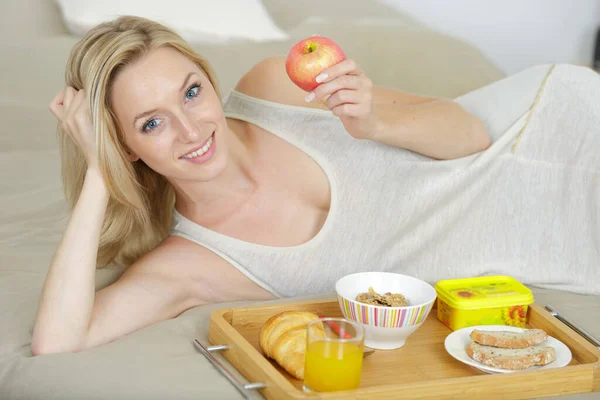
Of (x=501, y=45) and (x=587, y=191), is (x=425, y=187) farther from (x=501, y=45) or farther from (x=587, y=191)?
(x=501, y=45)

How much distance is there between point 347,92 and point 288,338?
49 centimetres

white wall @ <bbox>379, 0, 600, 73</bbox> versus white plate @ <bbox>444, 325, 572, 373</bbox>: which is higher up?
white wall @ <bbox>379, 0, 600, 73</bbox>

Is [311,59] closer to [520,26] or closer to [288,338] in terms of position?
[288,338]

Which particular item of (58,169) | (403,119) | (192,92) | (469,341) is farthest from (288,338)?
(58,169)

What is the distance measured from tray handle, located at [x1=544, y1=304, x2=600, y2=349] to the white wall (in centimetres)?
216

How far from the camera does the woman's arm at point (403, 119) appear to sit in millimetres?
1636

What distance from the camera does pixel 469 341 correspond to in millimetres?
1245

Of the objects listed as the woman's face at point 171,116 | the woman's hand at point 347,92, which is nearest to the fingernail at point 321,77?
the woman's hand at point 347,92

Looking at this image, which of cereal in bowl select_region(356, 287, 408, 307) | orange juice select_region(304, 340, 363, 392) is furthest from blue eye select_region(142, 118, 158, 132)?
orange juice select_region(304, 340, 363, 392)

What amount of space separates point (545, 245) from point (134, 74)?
93cm

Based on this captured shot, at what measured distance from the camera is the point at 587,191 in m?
1.74

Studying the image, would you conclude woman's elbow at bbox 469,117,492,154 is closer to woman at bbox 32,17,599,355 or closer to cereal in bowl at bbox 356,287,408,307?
woman at bbox 32,17,599,355

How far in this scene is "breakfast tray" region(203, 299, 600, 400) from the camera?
3.55ft

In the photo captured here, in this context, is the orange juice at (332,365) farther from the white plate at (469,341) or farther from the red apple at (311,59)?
the red apple at (311,59)
